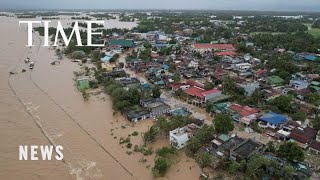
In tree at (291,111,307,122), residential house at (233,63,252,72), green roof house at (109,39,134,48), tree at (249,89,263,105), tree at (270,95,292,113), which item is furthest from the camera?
green roof house at (109,39,134,48)

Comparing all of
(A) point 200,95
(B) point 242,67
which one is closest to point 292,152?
(A) point 200,95

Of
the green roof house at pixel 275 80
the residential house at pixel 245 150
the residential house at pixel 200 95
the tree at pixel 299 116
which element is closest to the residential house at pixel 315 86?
the green roof house at pixel 275 80

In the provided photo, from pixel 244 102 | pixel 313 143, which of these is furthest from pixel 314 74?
pixel 313 143

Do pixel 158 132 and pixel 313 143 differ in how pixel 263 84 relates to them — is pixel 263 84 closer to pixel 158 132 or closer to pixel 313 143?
pixel 313 143

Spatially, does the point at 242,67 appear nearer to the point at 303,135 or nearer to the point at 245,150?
the point at 303,135

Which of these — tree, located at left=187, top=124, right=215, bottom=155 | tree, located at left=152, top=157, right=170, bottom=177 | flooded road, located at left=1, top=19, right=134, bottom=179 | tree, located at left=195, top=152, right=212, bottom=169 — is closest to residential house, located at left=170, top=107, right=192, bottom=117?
tree, located at left=187, top=124, right=215, bottom=155

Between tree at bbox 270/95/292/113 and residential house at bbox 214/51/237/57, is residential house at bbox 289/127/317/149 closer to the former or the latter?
tree at bbox 270/95/292/113
